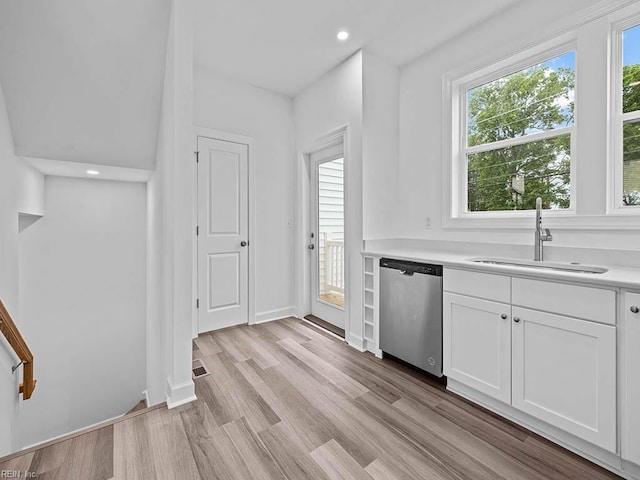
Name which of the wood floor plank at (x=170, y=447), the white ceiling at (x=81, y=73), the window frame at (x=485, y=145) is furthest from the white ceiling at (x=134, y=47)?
the wood floor plank at (x=170, y=447)

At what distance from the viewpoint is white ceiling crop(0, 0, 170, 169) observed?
5.94 feet

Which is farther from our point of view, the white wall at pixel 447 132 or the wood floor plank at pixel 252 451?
the white wall at pixel 447 132

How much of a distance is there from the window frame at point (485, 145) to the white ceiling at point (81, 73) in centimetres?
242

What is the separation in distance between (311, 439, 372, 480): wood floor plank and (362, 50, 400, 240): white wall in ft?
5.79

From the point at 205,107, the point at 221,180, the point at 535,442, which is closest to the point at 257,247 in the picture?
the point at 221,180

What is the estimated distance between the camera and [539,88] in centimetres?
231

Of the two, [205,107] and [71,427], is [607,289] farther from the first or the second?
[71,427]

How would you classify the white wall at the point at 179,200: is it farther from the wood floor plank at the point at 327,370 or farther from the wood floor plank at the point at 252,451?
the wood floor plank at the point at 327,370

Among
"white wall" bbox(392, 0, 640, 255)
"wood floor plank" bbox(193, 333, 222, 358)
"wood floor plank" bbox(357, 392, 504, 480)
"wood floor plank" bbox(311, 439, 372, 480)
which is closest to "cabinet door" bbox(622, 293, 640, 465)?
"wood floor plank" bbox(357, 392, 504, 480)

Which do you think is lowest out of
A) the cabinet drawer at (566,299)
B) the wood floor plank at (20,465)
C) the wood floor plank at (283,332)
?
the wood floor plank at (20,465)

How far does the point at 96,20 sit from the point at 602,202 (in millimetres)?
3388

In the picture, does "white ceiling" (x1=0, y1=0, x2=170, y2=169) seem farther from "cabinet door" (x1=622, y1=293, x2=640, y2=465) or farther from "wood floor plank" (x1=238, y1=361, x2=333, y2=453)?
"cabinet door" (x1=622, y1=293, x2=640, y2=465)

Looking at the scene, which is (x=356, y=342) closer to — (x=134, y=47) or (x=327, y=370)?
(x=327, y=370)

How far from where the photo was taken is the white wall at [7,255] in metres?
1.88
